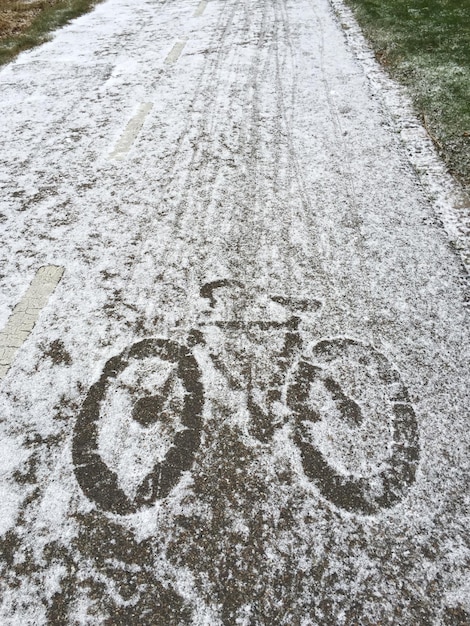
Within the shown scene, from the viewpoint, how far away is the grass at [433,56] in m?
3.44

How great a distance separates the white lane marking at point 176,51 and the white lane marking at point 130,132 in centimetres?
130

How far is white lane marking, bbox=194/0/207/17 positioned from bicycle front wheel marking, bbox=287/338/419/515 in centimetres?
664

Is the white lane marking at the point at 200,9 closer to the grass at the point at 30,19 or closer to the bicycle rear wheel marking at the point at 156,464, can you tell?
→ the grass at the point at 30,19

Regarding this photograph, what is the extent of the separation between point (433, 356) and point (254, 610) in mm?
1290

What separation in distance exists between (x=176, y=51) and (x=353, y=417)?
5196 millimetres

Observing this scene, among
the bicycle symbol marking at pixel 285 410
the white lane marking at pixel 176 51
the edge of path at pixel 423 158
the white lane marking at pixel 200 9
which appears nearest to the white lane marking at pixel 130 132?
the white lane marking at pixel 176 51

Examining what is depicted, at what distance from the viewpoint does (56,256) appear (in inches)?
99.6

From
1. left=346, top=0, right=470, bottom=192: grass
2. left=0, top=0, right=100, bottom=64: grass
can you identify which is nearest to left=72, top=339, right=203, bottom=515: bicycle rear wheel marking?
left=346, top=0, right=470, bottom=192: grass

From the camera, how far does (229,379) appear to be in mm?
1898

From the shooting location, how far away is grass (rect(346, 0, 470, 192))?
344 centimetres

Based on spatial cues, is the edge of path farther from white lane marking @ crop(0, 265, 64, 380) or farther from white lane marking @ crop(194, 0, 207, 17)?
white lane marking @ crop(194, 0, 207, 17)

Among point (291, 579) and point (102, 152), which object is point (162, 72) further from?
point (291, 579)

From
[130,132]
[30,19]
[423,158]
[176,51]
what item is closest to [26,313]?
[130,132]

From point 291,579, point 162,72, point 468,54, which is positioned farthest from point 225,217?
point 468,54
